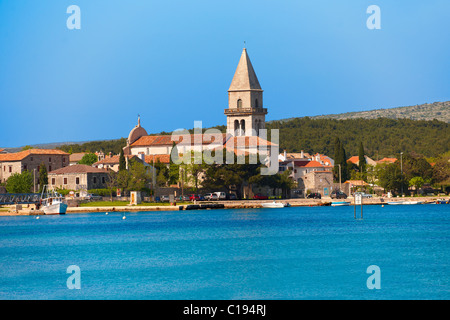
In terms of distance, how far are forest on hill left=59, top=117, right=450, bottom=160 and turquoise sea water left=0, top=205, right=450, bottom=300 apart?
93186 millimetres

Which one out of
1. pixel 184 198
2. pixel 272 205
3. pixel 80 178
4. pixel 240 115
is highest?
pixel 240 115

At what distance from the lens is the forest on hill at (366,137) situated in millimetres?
159250

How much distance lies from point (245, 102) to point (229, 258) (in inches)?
2558

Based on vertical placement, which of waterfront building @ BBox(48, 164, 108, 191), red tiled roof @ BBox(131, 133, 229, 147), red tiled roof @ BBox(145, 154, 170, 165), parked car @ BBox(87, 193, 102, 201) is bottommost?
parked car @ BBox(87, 193, 102, 201)

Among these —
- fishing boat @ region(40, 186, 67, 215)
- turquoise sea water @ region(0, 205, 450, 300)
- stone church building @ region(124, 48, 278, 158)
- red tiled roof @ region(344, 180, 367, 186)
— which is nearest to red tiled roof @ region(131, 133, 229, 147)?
stone church building @ region(124, 48, 278, 158)

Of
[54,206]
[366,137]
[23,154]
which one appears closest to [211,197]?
[54,206]

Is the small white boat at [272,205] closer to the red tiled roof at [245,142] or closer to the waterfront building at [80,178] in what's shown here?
the red tiled roof at [245,142]

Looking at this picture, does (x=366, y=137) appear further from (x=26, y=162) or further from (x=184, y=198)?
(x=184, y=198)

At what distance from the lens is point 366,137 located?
173750mm

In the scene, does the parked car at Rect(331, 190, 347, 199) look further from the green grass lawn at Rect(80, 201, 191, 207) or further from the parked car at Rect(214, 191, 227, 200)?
the green grass lawn at Rect(80, 201, 191, 207)

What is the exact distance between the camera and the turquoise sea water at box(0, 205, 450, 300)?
2858 cm
